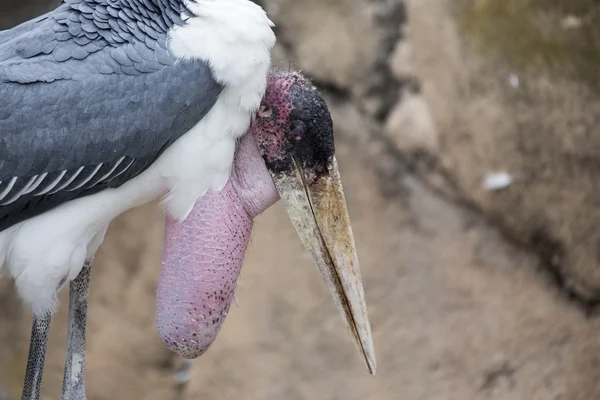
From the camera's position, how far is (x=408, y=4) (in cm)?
286

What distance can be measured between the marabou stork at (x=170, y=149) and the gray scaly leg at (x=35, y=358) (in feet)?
0.06

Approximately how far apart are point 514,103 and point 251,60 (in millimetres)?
1276

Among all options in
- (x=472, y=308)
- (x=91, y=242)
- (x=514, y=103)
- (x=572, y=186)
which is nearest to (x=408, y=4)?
(x=514, y=103)

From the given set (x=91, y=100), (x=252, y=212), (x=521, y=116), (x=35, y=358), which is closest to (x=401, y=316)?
(x=521, y=116)

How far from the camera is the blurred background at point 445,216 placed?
9.12ft

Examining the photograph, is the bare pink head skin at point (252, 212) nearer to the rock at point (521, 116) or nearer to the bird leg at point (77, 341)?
the bird leg at point (77, 341)

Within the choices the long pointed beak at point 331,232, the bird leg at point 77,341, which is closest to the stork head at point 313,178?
the long pointed beak at point 331,232

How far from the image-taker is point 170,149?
1.74 meters

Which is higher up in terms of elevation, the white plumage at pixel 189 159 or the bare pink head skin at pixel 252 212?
the white plumage at pixel 189 159

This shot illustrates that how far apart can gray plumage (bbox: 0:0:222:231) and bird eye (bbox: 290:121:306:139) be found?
162 mm

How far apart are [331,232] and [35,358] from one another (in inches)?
27.6

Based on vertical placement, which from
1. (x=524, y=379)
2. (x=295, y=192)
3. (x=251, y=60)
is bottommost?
(x=524, y=379)

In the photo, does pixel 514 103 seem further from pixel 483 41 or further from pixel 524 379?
pixel 524 379

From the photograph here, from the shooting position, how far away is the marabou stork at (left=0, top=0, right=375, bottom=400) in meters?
1.66
